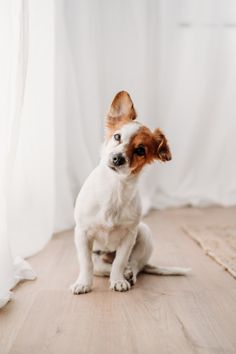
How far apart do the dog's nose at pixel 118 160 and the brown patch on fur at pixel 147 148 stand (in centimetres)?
3

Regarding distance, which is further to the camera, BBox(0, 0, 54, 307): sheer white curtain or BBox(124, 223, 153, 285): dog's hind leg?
BBox(124, 223, 153, 285): dog's hind leg

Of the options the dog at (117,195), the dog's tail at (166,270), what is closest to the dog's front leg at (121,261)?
the dog at (117,195)

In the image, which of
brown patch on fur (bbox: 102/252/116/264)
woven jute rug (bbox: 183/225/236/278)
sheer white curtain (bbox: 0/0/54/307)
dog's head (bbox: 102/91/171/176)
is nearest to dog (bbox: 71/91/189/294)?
dog's head (bbox: 102/91/171/176)

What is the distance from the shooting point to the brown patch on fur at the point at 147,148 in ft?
5.72

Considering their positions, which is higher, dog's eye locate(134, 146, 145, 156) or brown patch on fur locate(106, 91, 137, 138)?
brown patch on fur locate(106, 91, 137, 138)

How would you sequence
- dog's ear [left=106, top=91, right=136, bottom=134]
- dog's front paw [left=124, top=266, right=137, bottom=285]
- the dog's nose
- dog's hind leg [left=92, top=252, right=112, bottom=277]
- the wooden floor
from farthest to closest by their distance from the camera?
dog's hind leg [left=92, top=252, right=112, bottom=277]
dog's front paw [left=124, top=266, right=137, bottom=285]
dog's ear [left=106, top=91, right=136, bottom=134]
the dog's nose
the wooden floor

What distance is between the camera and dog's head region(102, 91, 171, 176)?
173 cm

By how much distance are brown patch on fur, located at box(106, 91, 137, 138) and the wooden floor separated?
2.07 feet

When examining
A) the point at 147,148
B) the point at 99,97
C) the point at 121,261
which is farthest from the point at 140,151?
the point at 99,97

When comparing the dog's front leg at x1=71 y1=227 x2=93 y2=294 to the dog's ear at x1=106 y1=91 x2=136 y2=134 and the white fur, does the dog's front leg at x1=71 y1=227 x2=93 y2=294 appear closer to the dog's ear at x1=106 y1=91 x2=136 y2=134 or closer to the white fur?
the white fur

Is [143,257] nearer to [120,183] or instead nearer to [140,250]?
[140,250]

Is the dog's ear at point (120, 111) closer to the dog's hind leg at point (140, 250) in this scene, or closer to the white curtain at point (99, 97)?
the white curtain at point (99, 97)

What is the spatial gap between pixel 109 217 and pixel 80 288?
0.94ft

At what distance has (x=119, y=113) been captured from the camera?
186 cm
